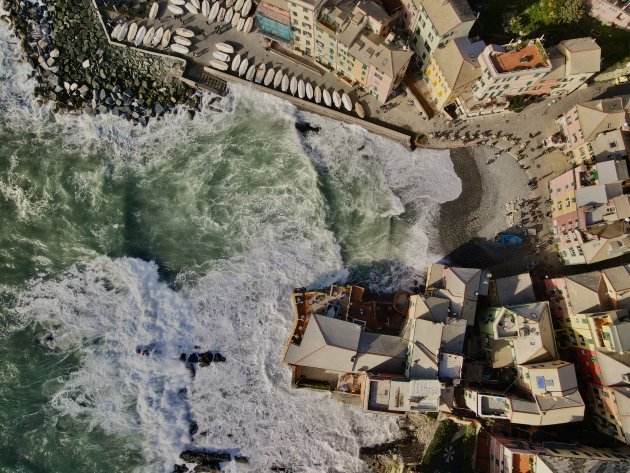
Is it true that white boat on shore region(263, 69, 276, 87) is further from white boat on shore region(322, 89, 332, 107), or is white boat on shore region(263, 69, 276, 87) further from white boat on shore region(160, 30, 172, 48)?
white boat on shore region(160, 30, 172, 48)

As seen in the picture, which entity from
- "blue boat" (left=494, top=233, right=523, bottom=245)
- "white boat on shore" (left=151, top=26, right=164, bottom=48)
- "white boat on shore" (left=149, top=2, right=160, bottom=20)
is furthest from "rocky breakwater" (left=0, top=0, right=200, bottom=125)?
"blue boat" (left=494, top=233, right=523, bottom=245)

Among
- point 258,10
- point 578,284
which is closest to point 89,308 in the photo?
point 258,10

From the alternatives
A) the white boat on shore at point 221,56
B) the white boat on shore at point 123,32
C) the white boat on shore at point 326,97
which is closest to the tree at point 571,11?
the white boat on shore at point 326,97

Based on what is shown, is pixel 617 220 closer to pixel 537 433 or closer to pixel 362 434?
pixel 537 433

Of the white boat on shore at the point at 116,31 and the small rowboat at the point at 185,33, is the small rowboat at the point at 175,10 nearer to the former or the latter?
the small rowboat at the point at 185,33

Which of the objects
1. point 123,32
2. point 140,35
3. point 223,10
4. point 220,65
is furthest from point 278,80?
point 123,32

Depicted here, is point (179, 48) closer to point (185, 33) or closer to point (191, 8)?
point (185, 33)
